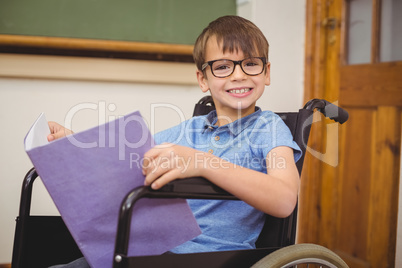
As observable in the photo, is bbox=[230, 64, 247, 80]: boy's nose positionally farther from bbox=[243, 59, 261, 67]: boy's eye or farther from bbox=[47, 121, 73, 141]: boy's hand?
bbox=[47, 121, 73, 141]: boy's hand

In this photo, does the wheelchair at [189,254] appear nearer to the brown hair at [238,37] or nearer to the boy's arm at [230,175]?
the boy's arm at [230,175]

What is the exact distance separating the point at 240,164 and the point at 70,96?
900 millimetres

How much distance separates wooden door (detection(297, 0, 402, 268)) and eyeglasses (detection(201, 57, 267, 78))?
754 millimetres

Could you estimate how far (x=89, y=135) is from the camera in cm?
63

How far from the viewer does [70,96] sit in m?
1.59

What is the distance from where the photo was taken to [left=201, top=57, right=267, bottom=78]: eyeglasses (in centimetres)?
95

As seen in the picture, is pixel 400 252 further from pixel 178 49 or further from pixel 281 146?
pixel 178 49

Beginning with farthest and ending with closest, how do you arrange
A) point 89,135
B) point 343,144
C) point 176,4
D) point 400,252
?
point 343,144 < point 176,4 < point 400,252 < point 89,135

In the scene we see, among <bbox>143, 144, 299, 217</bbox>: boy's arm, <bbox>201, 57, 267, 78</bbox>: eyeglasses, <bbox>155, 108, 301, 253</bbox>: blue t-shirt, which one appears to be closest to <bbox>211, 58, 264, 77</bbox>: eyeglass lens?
<bbox>201, 57, 267, 78</bbox>: eyeglasses

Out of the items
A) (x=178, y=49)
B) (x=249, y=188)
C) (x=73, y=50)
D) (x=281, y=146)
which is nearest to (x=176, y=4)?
(x=178, y=49)

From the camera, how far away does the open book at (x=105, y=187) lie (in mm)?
630

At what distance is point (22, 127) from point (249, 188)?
113cm

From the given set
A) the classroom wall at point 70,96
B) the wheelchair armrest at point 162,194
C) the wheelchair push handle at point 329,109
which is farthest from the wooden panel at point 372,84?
the wheelchair armrest at point 162,194

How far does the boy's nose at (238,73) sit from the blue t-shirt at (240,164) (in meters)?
0.10
